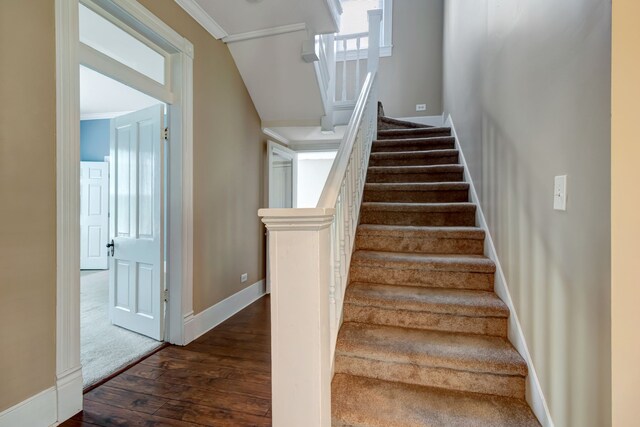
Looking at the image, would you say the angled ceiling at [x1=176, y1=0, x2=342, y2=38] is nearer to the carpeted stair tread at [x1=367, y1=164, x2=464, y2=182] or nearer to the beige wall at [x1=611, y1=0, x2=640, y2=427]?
the carpeted stair tread at [x1=367, y1=164, x2=464, y2=182]

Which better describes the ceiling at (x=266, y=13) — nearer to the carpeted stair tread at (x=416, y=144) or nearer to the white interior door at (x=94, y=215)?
the carpeted stair tread at (x=416, y=144)

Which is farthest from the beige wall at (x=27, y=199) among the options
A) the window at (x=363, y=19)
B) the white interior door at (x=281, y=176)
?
the window at (x=363, y=19)

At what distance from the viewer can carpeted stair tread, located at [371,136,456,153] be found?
3299mm

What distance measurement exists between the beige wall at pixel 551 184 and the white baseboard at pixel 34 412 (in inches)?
88.9

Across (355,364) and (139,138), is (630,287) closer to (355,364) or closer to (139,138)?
(355,364)

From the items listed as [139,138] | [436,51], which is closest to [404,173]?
[139,138]

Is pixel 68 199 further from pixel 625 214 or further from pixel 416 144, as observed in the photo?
pixel 416 144

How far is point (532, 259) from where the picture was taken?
1404 mm

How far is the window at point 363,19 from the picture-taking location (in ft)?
15.4

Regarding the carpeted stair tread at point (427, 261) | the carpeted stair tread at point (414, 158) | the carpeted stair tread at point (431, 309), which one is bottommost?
the carpeted stair tread at point (431, 309)

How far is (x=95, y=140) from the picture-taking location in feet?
17.4

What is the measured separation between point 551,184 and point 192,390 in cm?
215

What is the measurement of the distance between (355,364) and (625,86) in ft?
4.97

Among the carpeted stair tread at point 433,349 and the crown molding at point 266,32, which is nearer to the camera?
the carpeted stair tread at point 433,349
